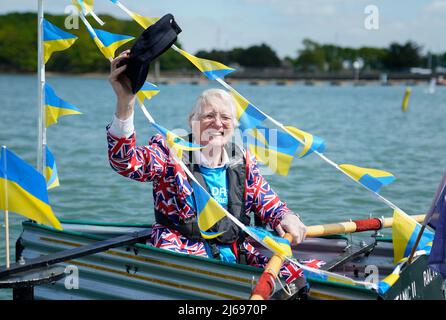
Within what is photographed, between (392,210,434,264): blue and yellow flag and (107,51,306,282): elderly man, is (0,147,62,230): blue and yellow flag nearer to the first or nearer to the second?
(107,51,306,282): elderly man

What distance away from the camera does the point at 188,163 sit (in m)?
4.39

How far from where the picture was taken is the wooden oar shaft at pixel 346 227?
15.6 feet

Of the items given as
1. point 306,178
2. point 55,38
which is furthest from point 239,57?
point 55,38

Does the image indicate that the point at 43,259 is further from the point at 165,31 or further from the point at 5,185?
the point at 165,31

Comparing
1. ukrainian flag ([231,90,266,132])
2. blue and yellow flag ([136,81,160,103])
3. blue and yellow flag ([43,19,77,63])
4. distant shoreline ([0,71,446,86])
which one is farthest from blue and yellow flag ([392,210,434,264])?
distant shoreline ([0,71,446,86])

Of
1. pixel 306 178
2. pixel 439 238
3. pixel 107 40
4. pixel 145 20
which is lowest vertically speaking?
pixel 306 178

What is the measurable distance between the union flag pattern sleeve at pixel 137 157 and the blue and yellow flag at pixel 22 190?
0.43m

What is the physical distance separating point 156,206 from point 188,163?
0.34m

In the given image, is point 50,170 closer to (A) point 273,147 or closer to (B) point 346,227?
(A) point 273,147

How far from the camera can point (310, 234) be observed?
15.5 feet

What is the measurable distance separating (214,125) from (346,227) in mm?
1330

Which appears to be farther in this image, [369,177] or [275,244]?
[369,177]

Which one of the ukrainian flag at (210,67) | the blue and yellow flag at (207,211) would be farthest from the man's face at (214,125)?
the ukrainian flag at (210,67)

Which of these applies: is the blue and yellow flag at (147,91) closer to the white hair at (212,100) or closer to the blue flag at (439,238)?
the white hair at (212,100)
